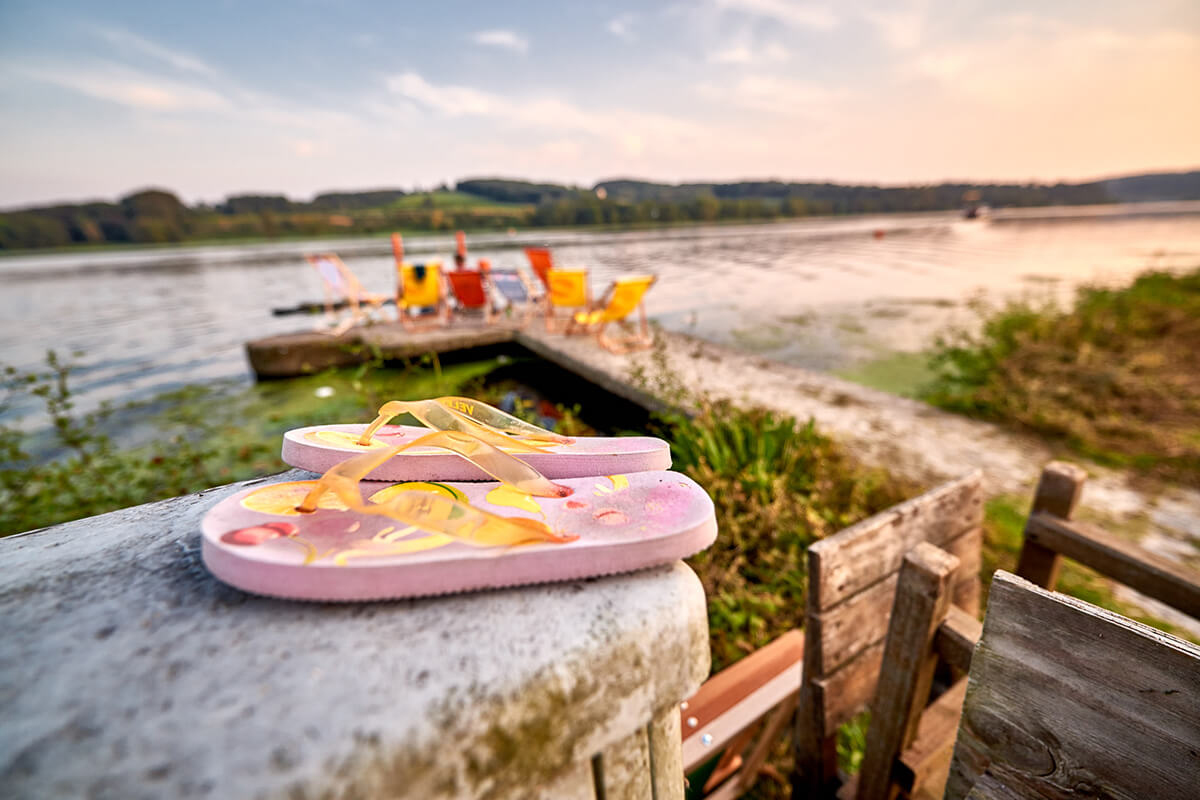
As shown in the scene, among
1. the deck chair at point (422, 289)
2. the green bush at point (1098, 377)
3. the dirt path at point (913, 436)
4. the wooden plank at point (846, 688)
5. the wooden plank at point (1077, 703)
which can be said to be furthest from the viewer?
the deck chair at point (422, 289)

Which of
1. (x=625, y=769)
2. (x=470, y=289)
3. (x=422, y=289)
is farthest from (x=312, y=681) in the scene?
(x=422, y=289)

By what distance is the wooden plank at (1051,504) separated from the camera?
1.89 metres

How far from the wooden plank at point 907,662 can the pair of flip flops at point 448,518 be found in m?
0.97

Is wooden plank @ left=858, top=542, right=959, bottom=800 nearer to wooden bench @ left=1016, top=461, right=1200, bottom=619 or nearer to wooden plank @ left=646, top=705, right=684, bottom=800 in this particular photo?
wooden bench @ left=1016, top=461, right=1200, bottom=619

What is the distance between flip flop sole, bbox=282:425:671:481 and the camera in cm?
72

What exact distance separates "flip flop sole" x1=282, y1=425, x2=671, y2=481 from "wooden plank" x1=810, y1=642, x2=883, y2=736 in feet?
4.06

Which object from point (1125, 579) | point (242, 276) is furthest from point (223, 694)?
point (242, 276)

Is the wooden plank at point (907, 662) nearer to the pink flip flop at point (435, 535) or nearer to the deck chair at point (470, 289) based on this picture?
the pink flip flop at point (435, 535)

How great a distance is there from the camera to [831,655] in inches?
59.4

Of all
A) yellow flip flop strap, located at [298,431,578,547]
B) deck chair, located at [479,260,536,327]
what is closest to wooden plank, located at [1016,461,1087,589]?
yellow flip flop strap, located at [298,431,578,547]

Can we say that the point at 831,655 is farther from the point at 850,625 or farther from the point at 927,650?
the point at 927,650

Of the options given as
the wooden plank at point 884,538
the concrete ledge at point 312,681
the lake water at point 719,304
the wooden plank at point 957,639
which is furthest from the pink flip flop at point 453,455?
the lake water at point 719,304

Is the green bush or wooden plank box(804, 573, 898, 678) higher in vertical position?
wooden plank box(804, 573, 898, 678)

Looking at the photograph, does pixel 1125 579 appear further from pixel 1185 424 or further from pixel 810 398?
pixel 1185 424
